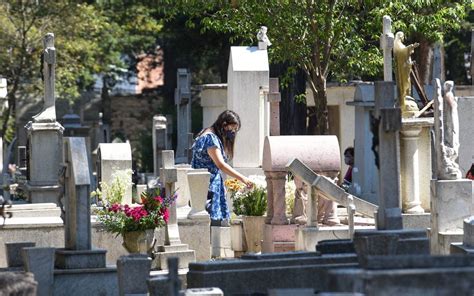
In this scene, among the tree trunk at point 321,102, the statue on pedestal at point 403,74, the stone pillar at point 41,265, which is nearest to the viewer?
the stone pillar at point 41,265

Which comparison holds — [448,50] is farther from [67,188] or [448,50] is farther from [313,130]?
[67,188]

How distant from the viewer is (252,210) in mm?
17719

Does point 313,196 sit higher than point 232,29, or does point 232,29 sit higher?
point 232,29

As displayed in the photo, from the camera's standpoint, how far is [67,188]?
14.4 m

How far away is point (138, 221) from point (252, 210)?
245 cm

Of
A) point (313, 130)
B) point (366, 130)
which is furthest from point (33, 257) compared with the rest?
point (313, 130)

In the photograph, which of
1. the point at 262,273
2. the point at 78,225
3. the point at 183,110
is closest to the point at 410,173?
the point at 78,225

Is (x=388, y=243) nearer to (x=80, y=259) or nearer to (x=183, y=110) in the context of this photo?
(x=80, y=259)

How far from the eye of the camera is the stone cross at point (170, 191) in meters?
16.2

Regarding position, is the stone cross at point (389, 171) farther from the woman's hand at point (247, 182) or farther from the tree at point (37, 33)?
the tree at point (37, 33)

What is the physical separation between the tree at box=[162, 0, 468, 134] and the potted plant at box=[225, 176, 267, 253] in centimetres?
717

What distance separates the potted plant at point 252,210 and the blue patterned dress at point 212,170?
0.24 metres

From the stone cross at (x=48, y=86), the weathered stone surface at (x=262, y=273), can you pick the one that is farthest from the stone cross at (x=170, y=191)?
the stone cross at (x=48, y=86)

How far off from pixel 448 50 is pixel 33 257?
102 feet
